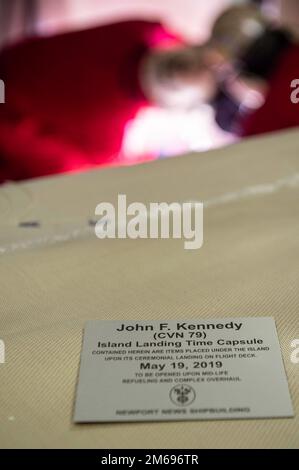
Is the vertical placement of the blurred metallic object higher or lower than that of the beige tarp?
higher

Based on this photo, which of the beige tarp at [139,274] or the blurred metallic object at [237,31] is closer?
the beige tarp at [139,274]

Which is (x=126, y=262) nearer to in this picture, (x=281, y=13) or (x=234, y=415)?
(x=234, y=415)

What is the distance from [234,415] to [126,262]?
0.28 meters

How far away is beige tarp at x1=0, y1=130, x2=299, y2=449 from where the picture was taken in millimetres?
486

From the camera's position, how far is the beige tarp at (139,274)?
486mm

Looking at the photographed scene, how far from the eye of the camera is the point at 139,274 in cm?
70

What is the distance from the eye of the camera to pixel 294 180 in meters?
0.91

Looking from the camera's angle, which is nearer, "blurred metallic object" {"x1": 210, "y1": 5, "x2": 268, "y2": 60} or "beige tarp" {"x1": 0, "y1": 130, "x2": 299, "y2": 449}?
"beige tarp" {"x1": 0, "y1": 130, "x2": 299, "y2": 449}

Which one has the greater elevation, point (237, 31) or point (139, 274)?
point (237, 31)

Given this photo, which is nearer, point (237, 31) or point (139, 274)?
point (139, 274)

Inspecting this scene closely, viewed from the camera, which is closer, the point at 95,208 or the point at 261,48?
the point at 95,208

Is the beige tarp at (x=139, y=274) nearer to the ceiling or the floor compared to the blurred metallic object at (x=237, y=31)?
nearer to the floor

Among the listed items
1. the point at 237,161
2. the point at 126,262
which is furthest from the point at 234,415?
the point at 237,161
